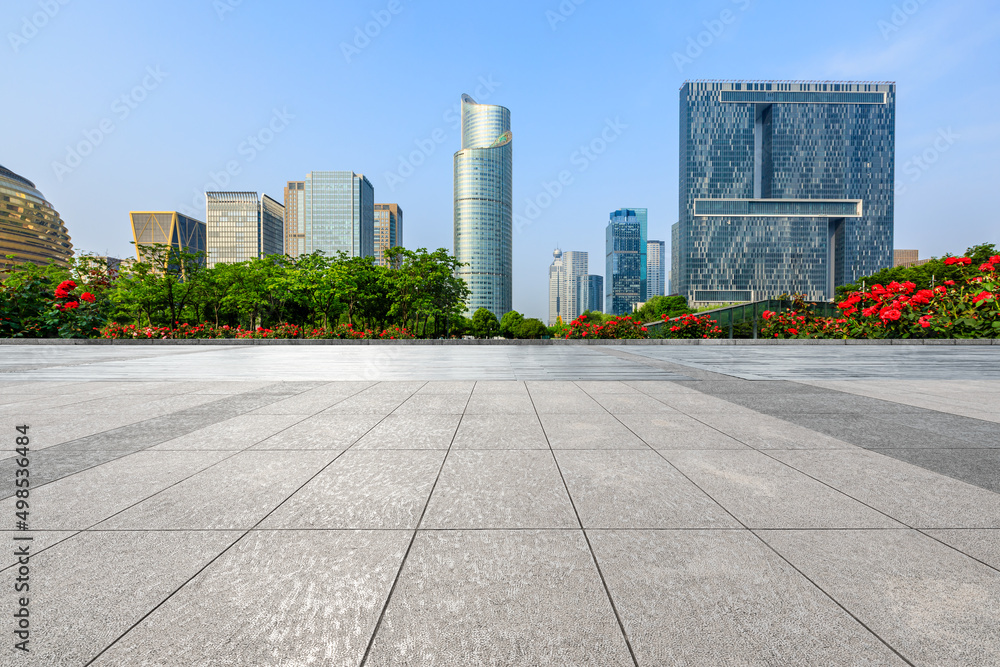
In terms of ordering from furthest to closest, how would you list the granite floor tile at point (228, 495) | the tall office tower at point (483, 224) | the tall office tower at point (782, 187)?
the tall office tower at point (483, 224) < the tall office tower at point (782, 187) < the granite floor tile at point (228, 495)

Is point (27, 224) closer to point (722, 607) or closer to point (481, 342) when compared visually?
point (481, 342)

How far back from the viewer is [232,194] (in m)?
194

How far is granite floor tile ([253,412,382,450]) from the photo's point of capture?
4449mm

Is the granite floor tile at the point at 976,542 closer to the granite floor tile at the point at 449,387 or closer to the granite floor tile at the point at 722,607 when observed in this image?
the granite floor tile at the point at 722,607

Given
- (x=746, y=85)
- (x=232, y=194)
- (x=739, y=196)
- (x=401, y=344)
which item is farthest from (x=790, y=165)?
(x=232, y=194)

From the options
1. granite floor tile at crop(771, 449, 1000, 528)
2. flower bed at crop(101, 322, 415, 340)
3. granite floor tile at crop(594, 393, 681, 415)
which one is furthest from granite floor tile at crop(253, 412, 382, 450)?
flower bed at crop(101, 322, 415, 340)

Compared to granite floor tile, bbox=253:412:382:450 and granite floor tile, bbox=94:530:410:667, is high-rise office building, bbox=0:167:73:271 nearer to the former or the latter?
granite floor tile, bbox=253:412:382:450

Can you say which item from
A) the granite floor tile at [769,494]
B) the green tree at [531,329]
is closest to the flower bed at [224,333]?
the granite floor tile at [769,494]

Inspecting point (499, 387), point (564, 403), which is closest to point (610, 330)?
point (499, 387)

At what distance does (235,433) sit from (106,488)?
1571 millimetres

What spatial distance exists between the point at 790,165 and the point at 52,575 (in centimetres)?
20546

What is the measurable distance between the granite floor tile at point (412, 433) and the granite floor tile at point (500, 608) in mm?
1929

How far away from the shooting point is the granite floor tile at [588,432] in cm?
442

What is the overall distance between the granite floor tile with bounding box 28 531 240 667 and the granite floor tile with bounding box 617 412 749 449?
3724mm
